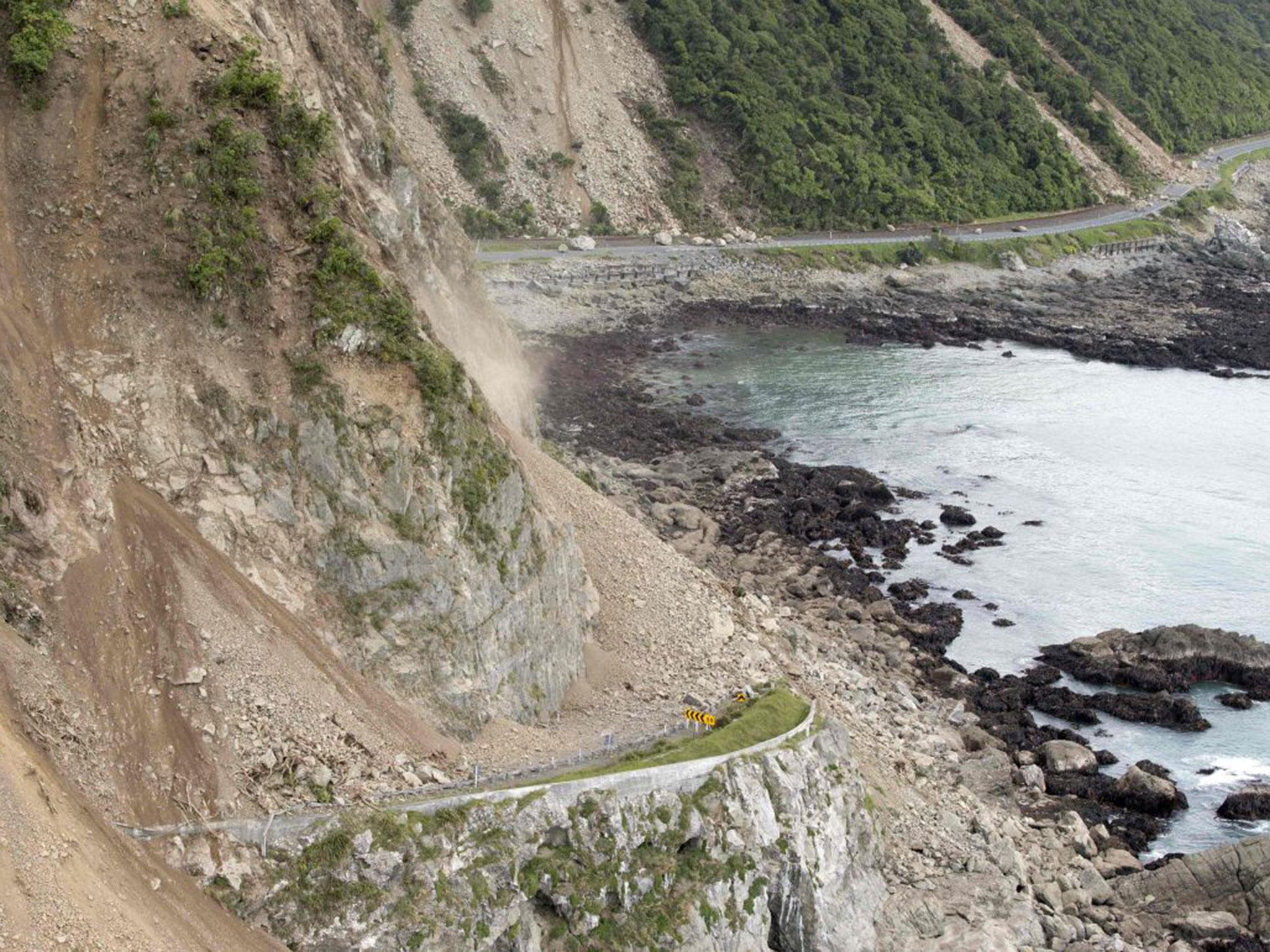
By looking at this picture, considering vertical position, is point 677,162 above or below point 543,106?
below

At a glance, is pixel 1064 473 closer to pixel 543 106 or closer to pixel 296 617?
pixel 296 617

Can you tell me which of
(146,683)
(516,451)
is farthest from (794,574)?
(146,683)

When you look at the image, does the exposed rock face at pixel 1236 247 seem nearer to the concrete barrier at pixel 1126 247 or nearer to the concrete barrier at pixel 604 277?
the concrete barrier at pixel 1126 247

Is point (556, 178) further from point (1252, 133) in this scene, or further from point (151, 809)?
point (1252, 133)

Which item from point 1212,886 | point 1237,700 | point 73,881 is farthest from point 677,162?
point 73,881

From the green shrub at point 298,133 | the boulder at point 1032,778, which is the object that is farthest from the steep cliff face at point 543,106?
the boulder at point 1032,778
